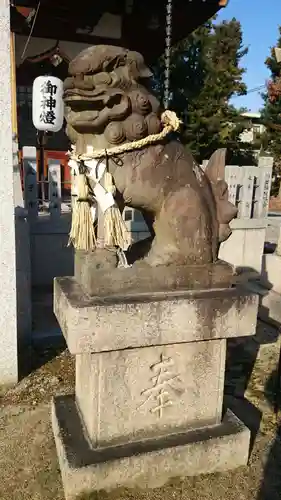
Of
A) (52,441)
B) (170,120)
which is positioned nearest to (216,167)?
(170,120)

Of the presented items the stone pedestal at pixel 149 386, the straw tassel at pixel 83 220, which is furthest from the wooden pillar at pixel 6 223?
the straw tassel at pixel 83 220

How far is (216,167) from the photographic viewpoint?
226cm

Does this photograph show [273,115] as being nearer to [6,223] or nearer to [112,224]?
[6,223]

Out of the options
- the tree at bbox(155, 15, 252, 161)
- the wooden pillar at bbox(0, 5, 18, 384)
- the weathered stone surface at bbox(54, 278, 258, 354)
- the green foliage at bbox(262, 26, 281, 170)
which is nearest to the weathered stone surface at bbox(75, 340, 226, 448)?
the weathered stone surface at bbox(54, 278, 258, 354)

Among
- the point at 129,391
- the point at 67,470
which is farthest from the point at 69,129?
the point at 67,470

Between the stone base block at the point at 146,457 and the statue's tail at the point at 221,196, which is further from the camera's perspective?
the statue's tail at the point at 221,196

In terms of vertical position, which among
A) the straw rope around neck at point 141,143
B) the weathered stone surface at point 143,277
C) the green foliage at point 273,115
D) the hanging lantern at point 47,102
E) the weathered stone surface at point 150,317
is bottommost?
the weathered stone surface at point 150,317

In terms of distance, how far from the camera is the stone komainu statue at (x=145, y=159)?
1.84 m

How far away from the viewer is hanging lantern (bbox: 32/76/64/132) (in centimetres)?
618

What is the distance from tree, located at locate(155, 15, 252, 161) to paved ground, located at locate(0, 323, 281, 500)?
1150 cm

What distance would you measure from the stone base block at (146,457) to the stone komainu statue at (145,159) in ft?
3.09

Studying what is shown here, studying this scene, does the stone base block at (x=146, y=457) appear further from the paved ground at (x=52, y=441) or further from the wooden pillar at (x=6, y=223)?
the wooden pillar at (x=6, y=223)

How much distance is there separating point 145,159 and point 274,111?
19.7 m

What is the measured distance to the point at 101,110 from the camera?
187 cm
